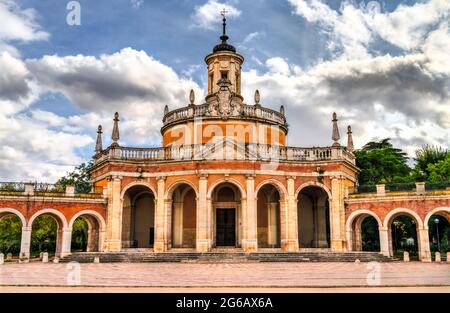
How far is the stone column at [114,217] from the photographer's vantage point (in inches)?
1162

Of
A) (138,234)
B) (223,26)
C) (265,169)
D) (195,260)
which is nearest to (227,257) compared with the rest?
(195,260)

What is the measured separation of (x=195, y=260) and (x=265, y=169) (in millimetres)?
7801

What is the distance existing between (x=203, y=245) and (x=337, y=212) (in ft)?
30.3

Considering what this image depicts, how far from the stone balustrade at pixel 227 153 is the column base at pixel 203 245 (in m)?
5.40

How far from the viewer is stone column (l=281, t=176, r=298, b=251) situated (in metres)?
29.5

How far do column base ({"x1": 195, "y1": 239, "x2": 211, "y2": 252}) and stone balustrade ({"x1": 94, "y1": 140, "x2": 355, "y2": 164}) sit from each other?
17.7 ft

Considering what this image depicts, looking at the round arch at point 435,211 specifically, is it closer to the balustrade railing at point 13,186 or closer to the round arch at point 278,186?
the round arch at point 278,186

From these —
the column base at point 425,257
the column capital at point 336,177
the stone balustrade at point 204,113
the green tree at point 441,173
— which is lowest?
the column base at point 425,257

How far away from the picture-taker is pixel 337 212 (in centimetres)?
3008

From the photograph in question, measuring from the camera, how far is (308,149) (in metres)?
31.2

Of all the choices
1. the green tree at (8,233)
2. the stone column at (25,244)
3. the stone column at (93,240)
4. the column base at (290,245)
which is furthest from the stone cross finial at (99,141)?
the column base at (290,245)

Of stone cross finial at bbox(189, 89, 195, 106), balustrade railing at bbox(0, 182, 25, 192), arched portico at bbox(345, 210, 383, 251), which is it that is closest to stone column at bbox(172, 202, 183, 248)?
stone cross finial at bbox(189, 89, 195, 106)

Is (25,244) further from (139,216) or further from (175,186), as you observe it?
(175,186)
